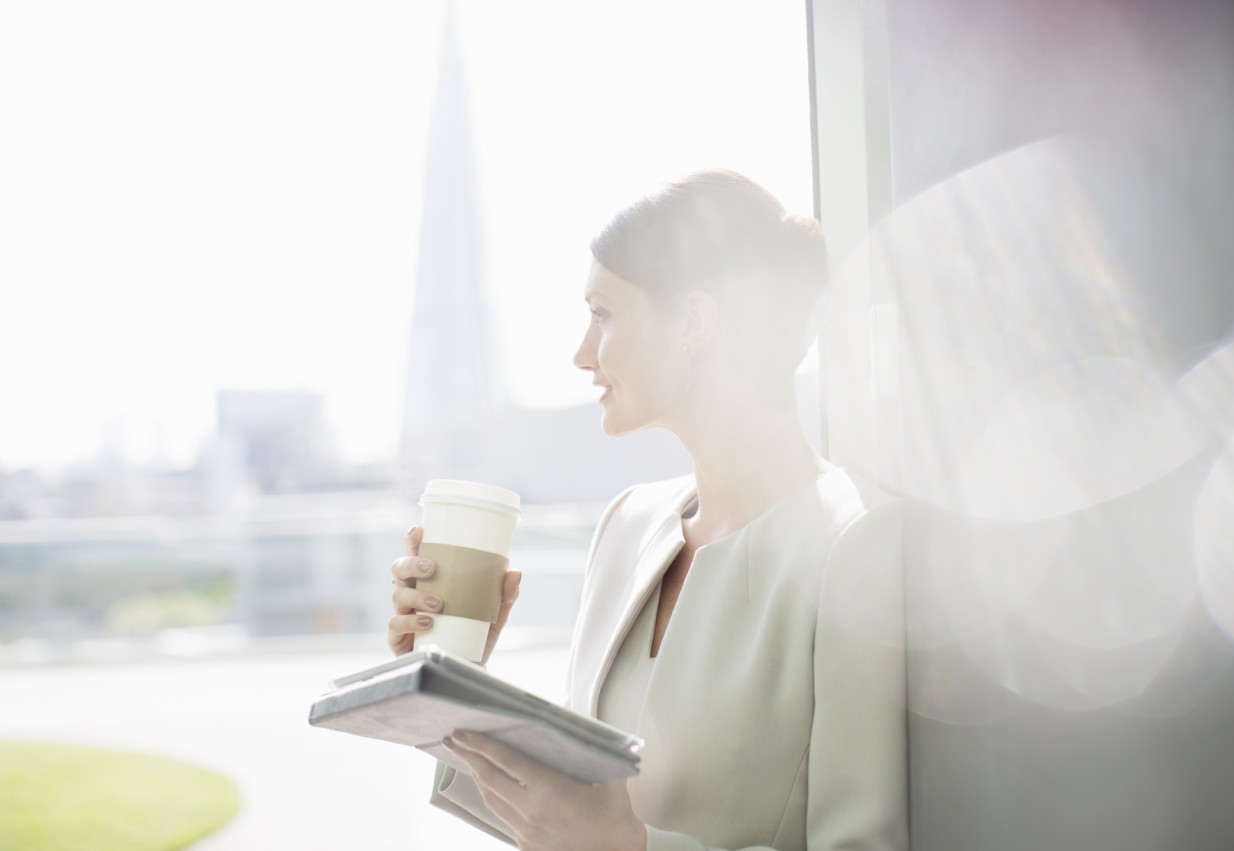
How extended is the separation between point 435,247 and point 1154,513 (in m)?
8.19

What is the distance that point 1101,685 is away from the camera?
691 mm

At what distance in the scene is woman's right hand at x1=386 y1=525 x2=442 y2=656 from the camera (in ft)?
2.69

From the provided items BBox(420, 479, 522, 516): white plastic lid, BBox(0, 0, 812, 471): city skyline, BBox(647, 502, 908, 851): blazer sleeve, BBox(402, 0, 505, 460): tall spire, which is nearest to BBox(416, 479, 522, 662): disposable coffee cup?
BBox(420, 479, 522, 516): white plastic lid

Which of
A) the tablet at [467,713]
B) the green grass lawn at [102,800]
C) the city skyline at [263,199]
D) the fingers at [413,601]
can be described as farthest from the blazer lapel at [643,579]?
the green grass lawn at [102,800]

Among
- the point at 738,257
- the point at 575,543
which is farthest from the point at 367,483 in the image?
the point at 738,257

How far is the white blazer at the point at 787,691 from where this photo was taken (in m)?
0.75

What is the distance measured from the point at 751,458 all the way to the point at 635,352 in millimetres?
164

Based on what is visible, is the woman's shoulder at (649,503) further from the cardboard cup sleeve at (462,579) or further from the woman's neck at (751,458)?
the cardboard cup sleeve at (462,579)

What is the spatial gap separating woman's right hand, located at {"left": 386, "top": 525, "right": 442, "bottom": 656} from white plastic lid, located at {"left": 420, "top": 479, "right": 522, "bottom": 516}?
5 centimetres

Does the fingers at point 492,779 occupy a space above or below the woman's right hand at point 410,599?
below

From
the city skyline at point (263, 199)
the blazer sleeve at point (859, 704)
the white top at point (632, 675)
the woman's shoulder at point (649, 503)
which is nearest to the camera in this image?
the blazer sleeve at point (859, 704)

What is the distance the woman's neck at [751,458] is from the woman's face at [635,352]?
50mm

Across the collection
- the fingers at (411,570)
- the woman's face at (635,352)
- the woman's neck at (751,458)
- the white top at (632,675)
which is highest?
the woman's face at (635,352)

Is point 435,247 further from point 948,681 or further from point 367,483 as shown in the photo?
point 948,681
